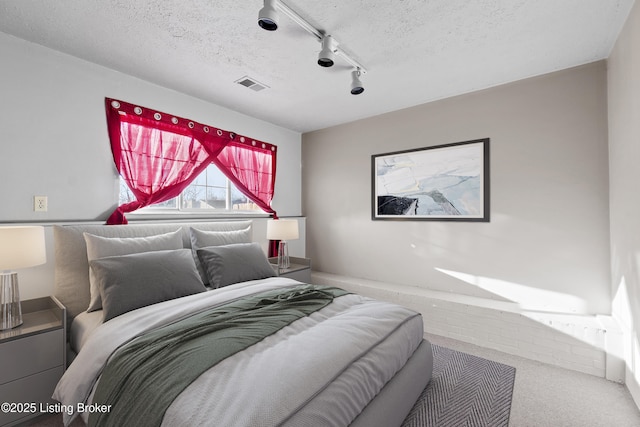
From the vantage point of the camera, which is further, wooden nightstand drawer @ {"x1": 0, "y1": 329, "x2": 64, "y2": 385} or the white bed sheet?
the white bed sheet

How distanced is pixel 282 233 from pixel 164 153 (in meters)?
1.56

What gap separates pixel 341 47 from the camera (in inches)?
88.7

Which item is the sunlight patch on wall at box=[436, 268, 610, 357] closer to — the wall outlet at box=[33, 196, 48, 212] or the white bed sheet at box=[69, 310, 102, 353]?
the white bed sheet at box=[69, 310, 102, 353]

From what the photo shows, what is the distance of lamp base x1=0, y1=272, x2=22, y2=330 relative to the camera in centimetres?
174

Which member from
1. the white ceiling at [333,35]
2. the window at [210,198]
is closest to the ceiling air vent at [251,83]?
the white ceiling at [333,35]

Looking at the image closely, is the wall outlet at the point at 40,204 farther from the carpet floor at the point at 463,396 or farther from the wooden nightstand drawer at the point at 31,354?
the carpet floor at the point at 463,396

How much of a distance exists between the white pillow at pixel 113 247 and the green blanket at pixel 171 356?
83cm

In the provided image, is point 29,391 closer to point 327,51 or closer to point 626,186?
point 327,51

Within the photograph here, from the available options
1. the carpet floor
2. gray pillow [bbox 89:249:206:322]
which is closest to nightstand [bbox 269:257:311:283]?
gray pillow [bbox 89:249:206:322]

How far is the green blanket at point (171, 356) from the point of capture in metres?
1.12

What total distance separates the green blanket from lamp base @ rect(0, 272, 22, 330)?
36.4 inches

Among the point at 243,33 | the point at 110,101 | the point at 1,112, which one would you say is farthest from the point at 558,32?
the point at 1,112

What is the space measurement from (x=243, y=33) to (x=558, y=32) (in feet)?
7.56

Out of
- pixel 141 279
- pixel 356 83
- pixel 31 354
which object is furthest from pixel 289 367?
pixel 356 83
